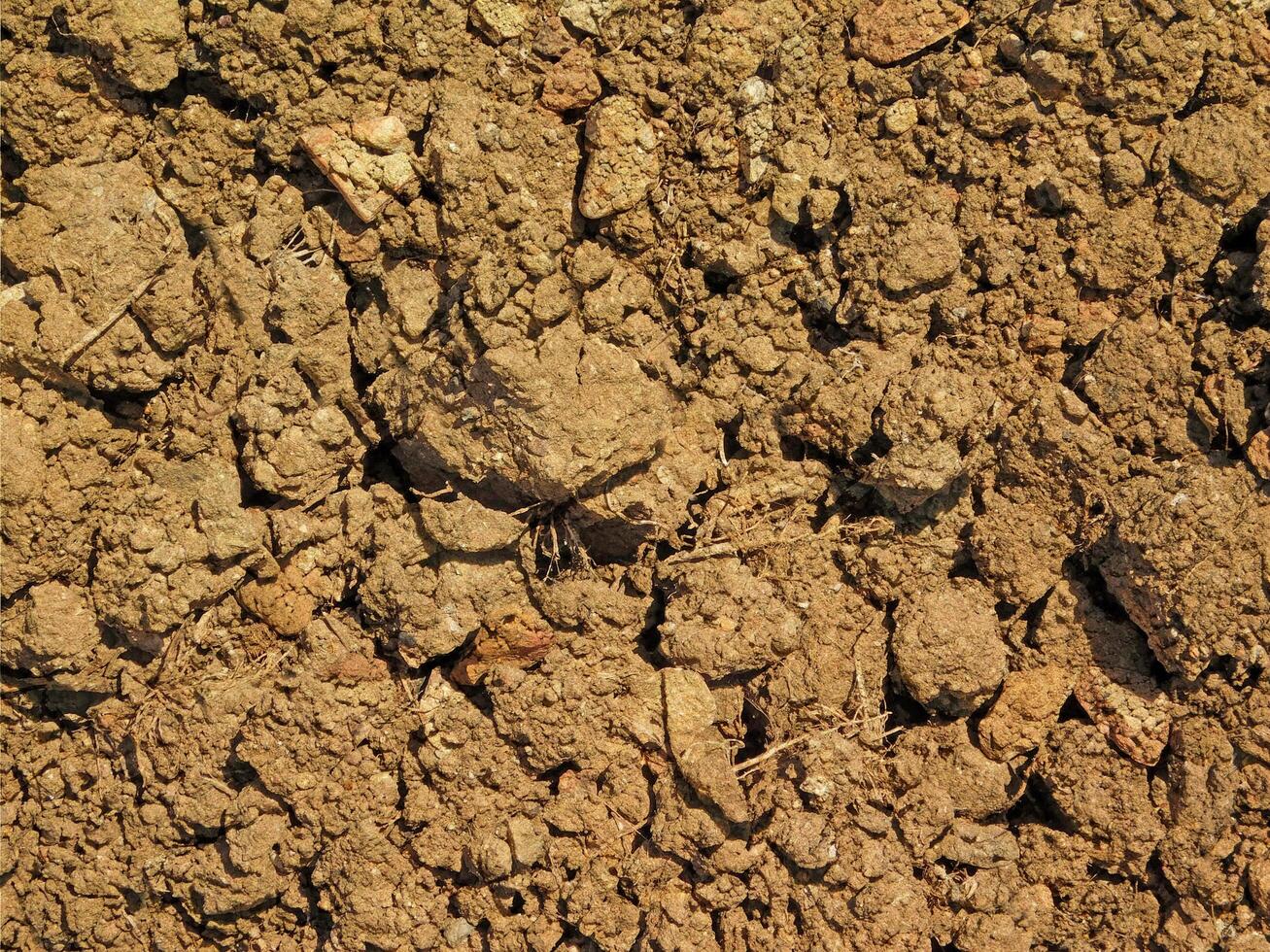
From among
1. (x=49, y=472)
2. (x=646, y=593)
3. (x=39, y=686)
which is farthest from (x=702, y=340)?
(x=39, y=686)

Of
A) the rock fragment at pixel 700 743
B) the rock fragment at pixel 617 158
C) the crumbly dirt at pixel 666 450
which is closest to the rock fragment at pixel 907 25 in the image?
the crumbly dirt at pixel 666 450

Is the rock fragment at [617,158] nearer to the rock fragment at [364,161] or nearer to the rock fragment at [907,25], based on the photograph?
the rock fragment at [364,161]

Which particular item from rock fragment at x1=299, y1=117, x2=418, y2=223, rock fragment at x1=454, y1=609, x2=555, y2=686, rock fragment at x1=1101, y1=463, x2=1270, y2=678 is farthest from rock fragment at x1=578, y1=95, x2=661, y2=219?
rock fragment at x1=1101, y1=463, x2=1270, y2=678

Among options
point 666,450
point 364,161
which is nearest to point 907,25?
point 666,450

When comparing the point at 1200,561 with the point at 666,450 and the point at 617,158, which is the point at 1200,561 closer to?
the point at 666,450

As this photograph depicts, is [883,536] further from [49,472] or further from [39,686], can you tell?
[39,686]

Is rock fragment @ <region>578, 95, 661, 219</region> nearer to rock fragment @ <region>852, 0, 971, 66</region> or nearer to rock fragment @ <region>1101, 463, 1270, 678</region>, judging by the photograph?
rock fragment @ <region>852, 0, 971, 66</region>

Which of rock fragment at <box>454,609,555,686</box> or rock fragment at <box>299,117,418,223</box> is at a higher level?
rock fragment at <box>299,117,418,223</box>

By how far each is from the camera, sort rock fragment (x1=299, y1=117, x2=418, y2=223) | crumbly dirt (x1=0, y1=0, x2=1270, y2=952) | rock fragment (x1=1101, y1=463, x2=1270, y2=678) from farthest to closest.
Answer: rock fragment (x1=299, y1=117, x2=418, y2=223)
crumbly dirt (x1=0, y1=0, x2=1270, y2=952)
rock fragment (x1=1101, y1=463, x2=1270, y2=678)
